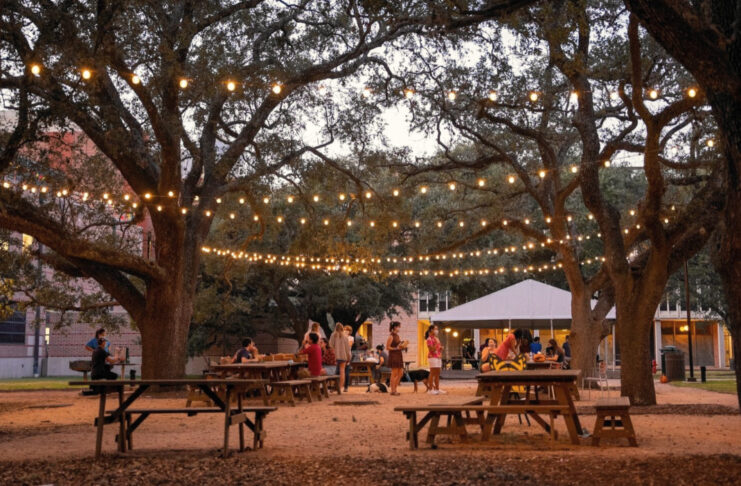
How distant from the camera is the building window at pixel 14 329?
128 ft

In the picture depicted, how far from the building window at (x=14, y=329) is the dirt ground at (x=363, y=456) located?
2974 cm

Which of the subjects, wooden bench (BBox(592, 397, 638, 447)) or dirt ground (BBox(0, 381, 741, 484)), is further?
wooden bench (BBox(592, 397, 638, 447))

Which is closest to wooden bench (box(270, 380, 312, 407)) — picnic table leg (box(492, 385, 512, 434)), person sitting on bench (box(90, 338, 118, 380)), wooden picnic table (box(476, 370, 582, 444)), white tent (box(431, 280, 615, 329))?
person sitting on bench (box(90, 338, 118, 380))

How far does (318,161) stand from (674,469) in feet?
45.6

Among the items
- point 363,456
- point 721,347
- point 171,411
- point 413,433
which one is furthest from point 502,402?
point 721,347

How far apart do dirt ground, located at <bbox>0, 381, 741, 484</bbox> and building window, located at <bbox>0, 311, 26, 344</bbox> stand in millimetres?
29740

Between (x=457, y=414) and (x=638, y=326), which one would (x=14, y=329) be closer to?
(x=638, y=326)

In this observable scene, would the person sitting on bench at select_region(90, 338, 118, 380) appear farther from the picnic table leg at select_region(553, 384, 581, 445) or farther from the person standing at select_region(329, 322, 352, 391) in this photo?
the picnic table leg at select_region(553, 384, 581, 445)

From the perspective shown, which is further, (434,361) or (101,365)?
(434,361)

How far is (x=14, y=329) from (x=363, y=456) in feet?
118

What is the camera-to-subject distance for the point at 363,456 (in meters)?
7.61

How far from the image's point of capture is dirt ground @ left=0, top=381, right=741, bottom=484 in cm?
651

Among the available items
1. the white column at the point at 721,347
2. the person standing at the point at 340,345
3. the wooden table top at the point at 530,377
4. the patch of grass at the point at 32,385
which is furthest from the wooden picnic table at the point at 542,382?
the white column at the point at 721,347

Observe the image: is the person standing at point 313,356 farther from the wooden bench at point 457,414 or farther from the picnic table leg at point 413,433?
the picnic table leg at point 413,433
